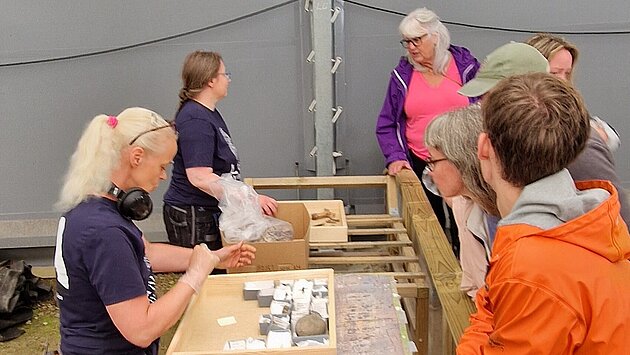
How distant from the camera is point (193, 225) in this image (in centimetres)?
321

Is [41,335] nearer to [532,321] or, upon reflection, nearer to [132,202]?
[132,202]

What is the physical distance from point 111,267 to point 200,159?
1.19 metres

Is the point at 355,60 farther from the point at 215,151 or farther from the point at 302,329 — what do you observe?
the point at 302,329

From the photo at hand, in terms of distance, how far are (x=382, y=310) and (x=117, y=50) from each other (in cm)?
309

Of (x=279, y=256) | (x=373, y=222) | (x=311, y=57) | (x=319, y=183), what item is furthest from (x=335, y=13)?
(x=279, y=256)

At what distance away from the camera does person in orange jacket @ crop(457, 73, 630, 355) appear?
130 centimetres

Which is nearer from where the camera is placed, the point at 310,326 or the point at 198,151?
the point at 310,326

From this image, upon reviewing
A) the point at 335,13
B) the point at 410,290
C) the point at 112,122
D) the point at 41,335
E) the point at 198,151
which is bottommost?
the point at 41,335

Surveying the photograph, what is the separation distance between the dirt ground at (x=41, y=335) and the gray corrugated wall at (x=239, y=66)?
76 cm

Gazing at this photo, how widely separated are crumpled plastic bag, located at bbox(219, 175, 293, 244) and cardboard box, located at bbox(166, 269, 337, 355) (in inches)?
14.6

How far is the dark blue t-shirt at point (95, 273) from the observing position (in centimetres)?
179

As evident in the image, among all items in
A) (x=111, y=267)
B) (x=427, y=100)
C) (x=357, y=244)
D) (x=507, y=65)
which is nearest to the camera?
(x=111, y=267)

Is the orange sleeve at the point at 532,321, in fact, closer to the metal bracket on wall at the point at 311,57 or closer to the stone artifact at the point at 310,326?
the stone artifact at the point at 310,326

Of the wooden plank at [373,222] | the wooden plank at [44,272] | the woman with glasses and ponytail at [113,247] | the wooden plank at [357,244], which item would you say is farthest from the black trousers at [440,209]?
the wooden plank at [44,272]
